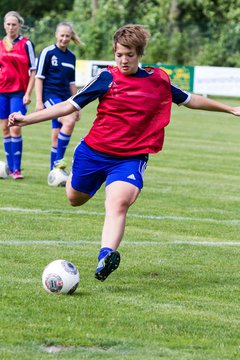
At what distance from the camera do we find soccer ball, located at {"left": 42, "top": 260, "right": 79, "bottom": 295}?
22.6 ft

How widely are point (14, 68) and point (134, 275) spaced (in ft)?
24.4

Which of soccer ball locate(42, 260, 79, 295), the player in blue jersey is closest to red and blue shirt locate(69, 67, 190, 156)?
soccer ball locate(42, 260, 79, 295)

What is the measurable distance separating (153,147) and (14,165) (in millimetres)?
6896

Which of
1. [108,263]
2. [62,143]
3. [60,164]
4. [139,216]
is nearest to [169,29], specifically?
[62,143]

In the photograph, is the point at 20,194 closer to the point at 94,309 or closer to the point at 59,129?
the point at 59,129

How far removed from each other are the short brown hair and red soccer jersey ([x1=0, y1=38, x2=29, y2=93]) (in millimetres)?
7061

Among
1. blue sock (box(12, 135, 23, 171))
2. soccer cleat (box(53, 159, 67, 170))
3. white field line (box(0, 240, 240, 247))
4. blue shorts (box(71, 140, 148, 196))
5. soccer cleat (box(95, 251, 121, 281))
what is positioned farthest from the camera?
blue sock (box(12, 135, 23, 171))

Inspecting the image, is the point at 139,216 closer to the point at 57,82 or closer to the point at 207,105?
the point at 207,105

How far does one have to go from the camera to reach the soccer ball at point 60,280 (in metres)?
6.90

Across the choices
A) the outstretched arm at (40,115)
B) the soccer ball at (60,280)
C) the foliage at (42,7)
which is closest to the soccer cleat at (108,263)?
the soccer ball at (60,280)

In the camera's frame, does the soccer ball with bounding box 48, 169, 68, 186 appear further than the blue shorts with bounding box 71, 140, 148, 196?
Yes

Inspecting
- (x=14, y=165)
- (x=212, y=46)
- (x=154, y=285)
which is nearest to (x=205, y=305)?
(x=154, y=285)

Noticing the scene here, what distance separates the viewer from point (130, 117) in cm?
781

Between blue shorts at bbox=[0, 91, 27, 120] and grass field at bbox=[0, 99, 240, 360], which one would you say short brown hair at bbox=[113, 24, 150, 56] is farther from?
blue shorts at bbox=[0, 91, 27, 120]
